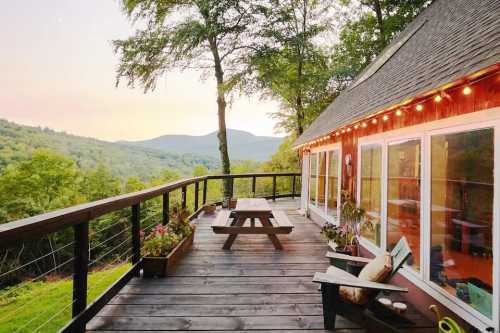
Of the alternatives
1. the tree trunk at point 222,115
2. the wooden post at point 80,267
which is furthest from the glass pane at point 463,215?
the tree trunk at point 222,115

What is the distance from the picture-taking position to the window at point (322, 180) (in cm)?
712

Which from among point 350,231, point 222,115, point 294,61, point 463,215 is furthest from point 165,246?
point 294,61

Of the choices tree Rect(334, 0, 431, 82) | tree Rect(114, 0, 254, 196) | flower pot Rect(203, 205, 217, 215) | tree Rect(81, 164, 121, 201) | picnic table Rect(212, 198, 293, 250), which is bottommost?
tree Rect(81, 164, 121, 201)

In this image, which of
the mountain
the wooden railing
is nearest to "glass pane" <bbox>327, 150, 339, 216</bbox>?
the wooden railing

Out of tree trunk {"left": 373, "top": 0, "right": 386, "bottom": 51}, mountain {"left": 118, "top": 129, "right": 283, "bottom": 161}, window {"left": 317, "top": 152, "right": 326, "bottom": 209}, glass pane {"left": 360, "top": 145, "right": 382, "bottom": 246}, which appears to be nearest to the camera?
glass pane {"left": 360, "top": 145, "right": 382, "bottom": 246}

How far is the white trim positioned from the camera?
2096 millimetres

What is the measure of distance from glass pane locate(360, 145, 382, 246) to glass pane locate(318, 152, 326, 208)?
7.38 ft

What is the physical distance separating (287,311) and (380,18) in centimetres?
1480

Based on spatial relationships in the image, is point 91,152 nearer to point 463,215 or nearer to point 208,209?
point 208,209

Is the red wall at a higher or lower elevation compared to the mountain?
lower

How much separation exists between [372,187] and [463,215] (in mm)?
1727

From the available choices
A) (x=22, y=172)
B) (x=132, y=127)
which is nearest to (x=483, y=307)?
(x=22, y=172)

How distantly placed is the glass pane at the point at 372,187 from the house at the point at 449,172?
15mm

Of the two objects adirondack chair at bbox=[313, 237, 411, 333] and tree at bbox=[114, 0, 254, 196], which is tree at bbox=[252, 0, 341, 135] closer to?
tree at bbox=[114, 0, 254, 196]
